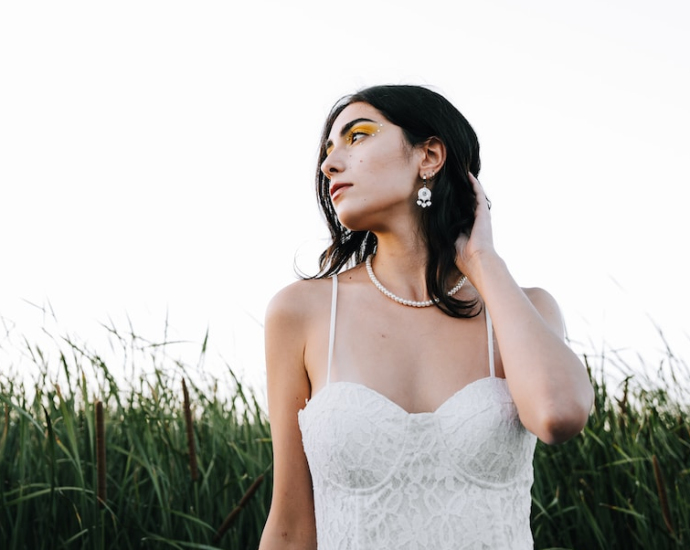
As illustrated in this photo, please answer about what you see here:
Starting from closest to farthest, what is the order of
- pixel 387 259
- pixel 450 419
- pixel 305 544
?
pixel 450 419, pixel 305 544, pixel 387 259

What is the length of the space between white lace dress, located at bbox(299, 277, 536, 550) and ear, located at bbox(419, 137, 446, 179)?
0.75 m

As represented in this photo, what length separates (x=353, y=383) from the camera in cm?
240

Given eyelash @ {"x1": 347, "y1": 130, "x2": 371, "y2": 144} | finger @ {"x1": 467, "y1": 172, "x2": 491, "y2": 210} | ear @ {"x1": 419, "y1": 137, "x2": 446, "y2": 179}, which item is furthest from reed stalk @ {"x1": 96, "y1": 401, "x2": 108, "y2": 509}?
finger @ {"x1": 467, "y1": 172, "x2": 491, "y2": 210}

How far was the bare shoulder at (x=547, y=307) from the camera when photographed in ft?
8.36

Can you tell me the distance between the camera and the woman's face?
253cm

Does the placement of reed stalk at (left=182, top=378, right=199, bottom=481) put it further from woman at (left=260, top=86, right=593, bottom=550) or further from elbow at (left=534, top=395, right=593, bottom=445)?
elbow at (left=534, top=395, right=593, bottom=445)

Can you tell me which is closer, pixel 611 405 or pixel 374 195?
pixel 374 195

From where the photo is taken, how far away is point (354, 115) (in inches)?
106

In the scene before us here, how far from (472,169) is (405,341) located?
727mm

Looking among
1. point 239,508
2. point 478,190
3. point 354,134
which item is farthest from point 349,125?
point 239,508

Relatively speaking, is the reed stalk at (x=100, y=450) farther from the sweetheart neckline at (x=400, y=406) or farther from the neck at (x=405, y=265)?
the neck at (x=405, y=265)

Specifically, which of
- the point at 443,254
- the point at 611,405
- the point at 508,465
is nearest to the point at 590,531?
the point at 611,405

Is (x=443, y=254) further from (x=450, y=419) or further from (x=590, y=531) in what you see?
(x=590, y=531)

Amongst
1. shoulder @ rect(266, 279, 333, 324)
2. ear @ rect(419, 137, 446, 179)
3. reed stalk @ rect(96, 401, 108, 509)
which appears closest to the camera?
reed stalk @ rect(96, 401, 108, 509)
